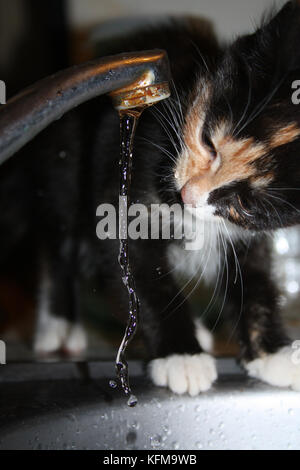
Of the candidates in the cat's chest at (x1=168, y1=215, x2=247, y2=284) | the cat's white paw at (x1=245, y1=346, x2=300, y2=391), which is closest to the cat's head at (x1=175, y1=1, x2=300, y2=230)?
the cat's chest at (x1=168, y1=215, x2=247, y2=284)

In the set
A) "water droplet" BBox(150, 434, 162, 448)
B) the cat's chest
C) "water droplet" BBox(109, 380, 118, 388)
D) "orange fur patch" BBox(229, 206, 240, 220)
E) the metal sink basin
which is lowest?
"water droplet" BBox(150, 434, 162, 448)

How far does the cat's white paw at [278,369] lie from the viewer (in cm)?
81

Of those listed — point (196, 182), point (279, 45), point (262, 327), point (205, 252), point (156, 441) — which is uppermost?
point (279, 45)

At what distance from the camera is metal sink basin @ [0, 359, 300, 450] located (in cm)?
73

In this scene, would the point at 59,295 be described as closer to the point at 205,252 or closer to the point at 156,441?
the point at 205,252

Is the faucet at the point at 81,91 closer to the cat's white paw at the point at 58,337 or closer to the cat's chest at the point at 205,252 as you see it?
the cat's chest at the point at 205,252

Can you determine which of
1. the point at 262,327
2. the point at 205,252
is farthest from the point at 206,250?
the point at 262,327

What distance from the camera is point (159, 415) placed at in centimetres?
75

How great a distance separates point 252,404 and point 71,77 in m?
0.53

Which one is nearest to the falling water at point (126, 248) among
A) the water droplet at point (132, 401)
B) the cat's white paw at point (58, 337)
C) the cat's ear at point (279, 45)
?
the water droplet at point (132, 401)

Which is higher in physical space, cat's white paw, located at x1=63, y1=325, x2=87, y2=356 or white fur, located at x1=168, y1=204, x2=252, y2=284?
white fur, located at x1=168, y1=204, x2=252, y2=284

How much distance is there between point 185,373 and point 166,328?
119 millimetres

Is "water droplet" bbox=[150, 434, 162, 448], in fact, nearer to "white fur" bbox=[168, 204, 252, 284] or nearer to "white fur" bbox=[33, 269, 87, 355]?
"white fur" bbox=[168, 204, 252, 284]

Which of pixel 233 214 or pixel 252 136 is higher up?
pixel 252 136
